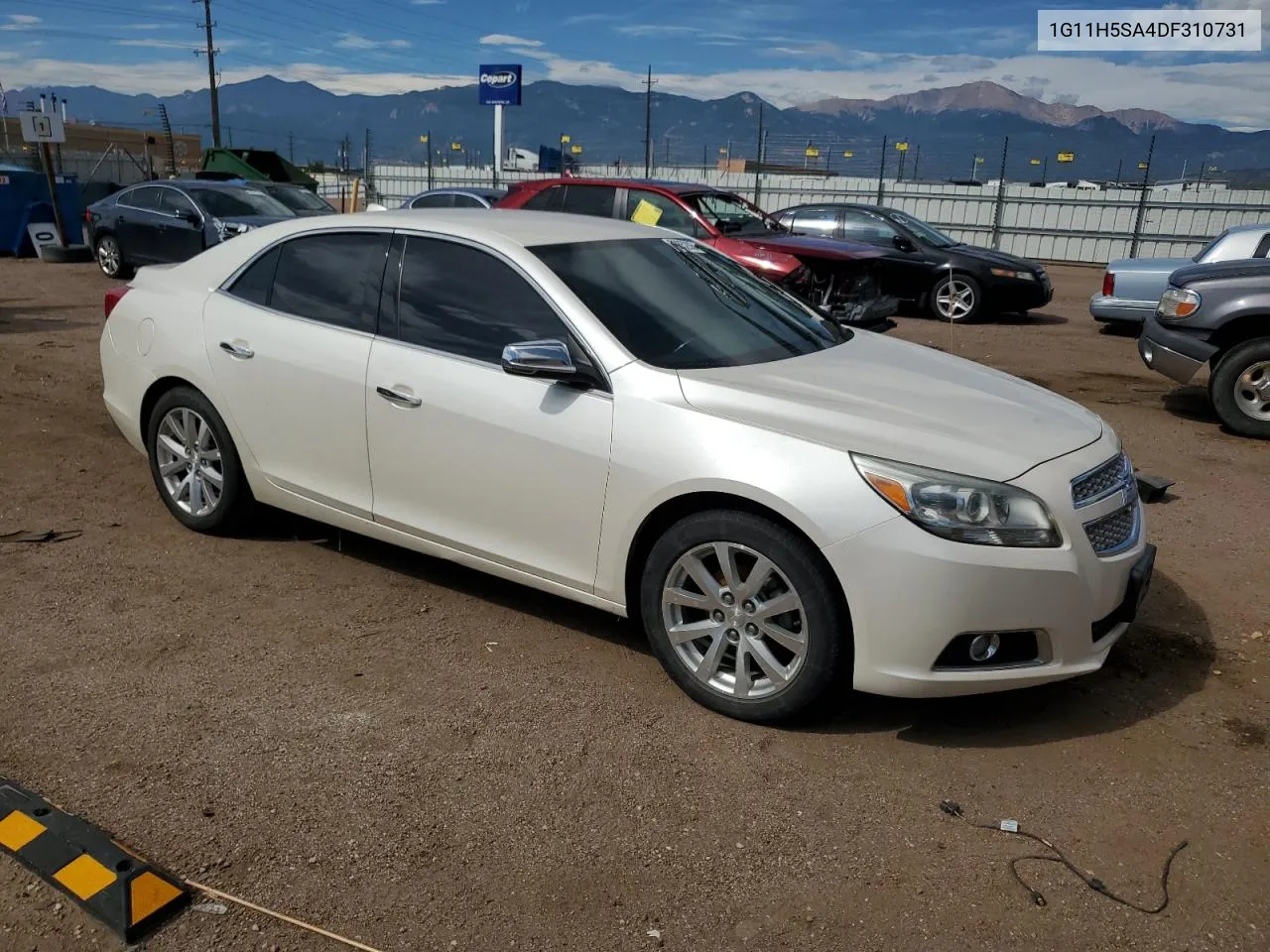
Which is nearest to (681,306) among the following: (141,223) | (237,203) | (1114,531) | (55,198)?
(1114,531)

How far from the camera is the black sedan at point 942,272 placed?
13742 mm

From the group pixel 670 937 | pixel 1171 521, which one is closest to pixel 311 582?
pixel 670 937

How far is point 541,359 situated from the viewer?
361cm

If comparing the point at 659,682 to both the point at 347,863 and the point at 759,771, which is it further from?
the point at 347,863

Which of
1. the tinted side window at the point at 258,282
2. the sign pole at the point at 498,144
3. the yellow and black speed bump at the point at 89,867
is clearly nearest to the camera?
the yellow and black speed bump at the point at 89,867

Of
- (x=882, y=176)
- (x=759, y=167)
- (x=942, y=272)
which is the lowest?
(x=942, y=272)

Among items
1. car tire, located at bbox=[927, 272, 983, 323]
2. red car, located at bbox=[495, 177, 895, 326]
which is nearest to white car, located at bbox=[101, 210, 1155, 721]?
red car, located at bbox=[495, 177, 895, 326]

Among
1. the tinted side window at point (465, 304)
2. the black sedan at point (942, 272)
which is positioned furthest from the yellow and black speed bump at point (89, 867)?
the black sedan at point (942, 272)

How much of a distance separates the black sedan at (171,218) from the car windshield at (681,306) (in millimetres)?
11380

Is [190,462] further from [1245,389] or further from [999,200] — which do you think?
[999,200]

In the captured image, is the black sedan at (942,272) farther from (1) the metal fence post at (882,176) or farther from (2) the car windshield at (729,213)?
(1) the metal fence post at (882,176)

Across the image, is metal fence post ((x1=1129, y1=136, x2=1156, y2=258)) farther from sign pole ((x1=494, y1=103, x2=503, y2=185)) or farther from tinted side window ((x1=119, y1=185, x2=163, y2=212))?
tinted side window ((x1=119, y1=185, x2=163, y2=212))

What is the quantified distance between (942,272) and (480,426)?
1126 cm

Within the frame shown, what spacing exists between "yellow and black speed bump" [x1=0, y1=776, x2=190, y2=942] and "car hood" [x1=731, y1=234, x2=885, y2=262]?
10.1 metres
